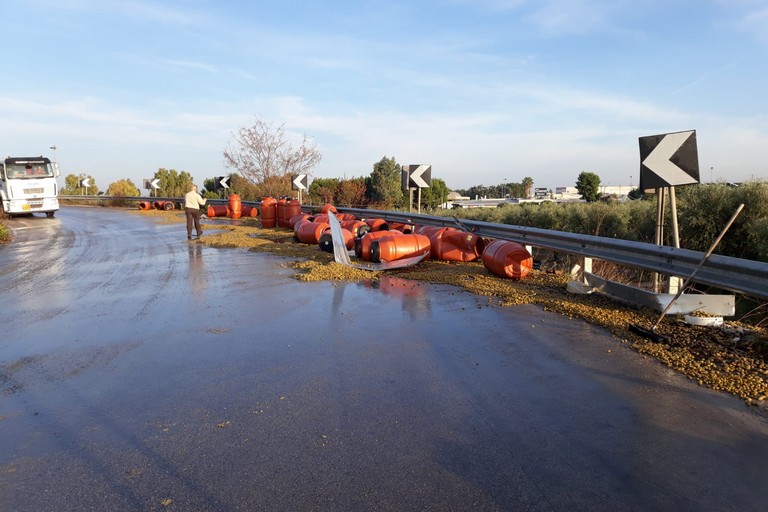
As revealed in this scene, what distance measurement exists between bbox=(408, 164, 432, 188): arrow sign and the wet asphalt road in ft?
32.1

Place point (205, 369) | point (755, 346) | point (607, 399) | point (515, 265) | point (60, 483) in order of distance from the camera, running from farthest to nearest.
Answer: point (515, 265)
point (755, 346)
point (205, 369)
point (607, 399)
point (60, 483)

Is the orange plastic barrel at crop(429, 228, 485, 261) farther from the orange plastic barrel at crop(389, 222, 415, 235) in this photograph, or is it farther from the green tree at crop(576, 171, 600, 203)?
the green tree at crop(576, 171, 600, 203)

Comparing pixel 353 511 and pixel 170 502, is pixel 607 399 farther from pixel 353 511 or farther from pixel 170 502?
pixel 170 502

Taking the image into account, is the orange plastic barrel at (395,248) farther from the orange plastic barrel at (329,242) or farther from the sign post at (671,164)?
the sign post at (671,164)

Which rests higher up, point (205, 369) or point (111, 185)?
point (111, 185)

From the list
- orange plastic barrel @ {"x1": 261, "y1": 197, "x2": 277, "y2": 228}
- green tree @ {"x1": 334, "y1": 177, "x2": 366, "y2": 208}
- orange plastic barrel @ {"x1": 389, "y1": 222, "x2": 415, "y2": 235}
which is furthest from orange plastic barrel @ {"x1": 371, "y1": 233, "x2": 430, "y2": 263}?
green tree @ {"x1": 334, "y1": 177, "x2": 366, "y2": 208}

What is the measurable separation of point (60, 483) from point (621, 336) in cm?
519

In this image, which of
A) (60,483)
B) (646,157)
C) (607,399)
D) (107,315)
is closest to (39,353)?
(107,315)

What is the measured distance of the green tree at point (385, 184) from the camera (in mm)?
39062

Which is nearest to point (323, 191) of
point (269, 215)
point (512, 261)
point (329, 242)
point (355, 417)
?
point (269, 215)

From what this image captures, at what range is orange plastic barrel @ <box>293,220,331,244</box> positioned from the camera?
14094mm

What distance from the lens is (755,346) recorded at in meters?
5.12

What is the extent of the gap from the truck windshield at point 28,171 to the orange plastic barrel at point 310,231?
1954 cm

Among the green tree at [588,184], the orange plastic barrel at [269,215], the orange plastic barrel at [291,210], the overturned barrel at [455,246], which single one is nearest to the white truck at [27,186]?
the orange plastic barrel at [269,215]
